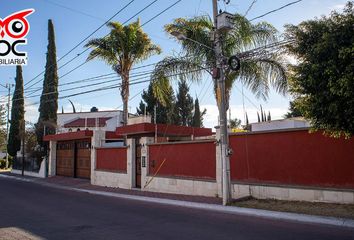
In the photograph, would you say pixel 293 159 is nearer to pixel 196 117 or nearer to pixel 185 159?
pixel 185 159

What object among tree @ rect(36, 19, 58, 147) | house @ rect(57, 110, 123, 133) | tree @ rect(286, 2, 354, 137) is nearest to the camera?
tree @ rect(286, 2, 354, 137)

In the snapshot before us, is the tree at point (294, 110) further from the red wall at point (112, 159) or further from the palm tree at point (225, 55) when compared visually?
the red wall at point (112, 159)

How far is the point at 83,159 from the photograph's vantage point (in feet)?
98.1

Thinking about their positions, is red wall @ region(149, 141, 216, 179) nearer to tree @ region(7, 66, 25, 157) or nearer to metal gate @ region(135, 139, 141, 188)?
metal gate @ region(135, 139, 141, 188)

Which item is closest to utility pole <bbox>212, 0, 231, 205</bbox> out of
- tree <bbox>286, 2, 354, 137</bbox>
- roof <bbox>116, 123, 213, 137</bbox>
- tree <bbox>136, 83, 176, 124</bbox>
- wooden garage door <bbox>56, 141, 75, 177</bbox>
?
tree <bbox>286, 2, 354, 137</bbox>

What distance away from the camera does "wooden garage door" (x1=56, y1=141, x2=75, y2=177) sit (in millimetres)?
31678

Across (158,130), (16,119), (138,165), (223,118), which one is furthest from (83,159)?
(16,119)

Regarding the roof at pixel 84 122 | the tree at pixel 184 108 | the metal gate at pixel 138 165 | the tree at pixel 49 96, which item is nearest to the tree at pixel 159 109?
the tree at pixel 184 108

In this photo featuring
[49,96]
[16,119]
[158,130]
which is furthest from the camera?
[16,119]

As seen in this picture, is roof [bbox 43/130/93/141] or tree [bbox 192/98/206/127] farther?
tree [bbox 192/98/206/127]

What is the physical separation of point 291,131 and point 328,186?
7.85 feet

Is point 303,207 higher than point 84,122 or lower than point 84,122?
lower

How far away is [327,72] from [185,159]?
986 centimetres

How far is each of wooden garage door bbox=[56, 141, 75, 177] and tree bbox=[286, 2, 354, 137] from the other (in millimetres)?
23486
